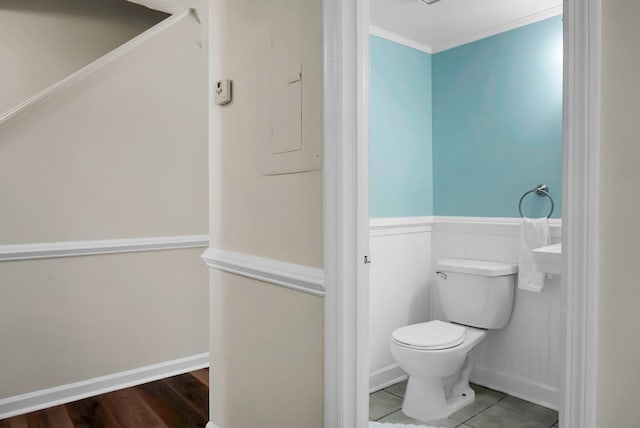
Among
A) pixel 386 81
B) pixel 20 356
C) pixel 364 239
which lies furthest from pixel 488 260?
pixel 20 356

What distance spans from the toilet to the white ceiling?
4.49 feet

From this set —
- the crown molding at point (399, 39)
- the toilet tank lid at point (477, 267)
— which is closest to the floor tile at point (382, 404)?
the toilet tank lid at point (477, 267)

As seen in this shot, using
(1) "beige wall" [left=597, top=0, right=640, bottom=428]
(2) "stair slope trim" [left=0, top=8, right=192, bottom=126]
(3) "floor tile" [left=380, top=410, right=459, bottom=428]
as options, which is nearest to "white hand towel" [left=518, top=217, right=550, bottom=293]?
(3) "floor tile" [left=380, top=410, right=459, bottom=428]

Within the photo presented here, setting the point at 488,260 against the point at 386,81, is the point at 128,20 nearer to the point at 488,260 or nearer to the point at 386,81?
the point at 386,81

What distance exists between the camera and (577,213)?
885mm

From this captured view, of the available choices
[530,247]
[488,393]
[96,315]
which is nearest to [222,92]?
[96,315]

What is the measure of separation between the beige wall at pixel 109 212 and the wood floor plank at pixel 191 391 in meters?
0.17

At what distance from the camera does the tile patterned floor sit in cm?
224

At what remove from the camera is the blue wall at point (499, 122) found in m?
2.38

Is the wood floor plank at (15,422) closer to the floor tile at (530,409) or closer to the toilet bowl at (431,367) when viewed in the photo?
the toilet bowl at (431,367)

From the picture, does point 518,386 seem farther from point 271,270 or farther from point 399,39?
point 399,39

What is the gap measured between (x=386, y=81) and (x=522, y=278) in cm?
138

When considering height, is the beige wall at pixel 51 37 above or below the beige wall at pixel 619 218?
above

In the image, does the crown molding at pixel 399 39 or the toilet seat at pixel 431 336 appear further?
the crown molding at pixel 399 39
